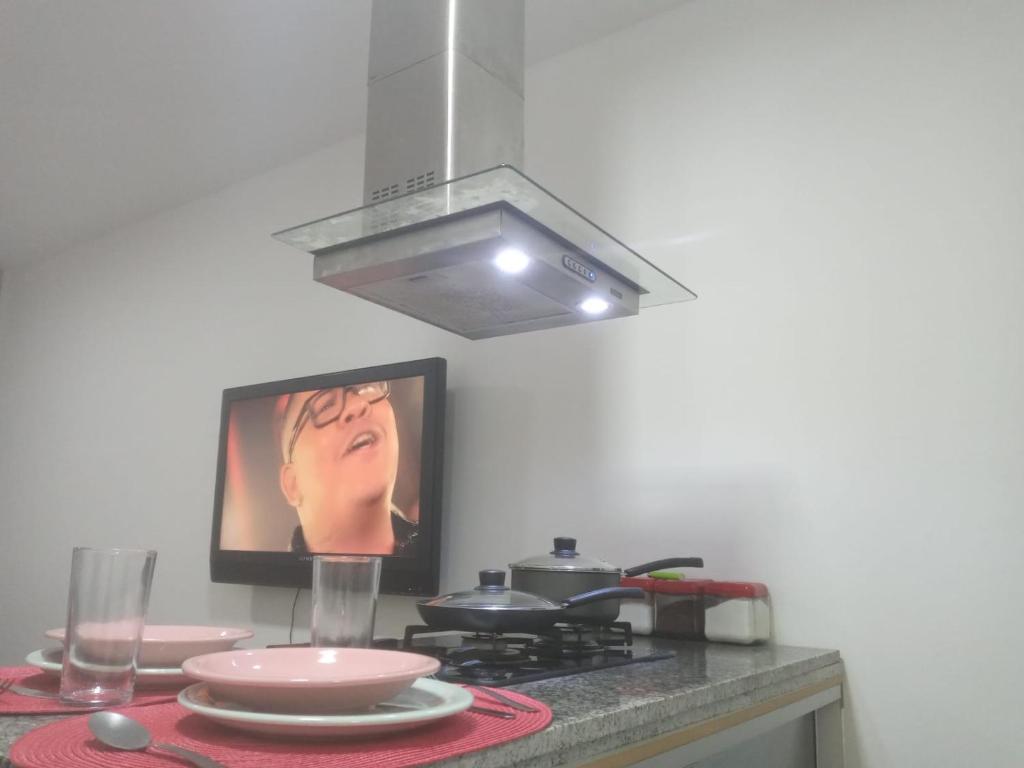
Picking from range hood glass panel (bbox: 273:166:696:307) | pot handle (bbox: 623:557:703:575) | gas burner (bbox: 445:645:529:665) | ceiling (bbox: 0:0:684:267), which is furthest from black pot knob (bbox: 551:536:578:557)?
ceiling (bbox: 0:0:684:267)

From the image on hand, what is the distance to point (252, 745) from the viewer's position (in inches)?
25.8

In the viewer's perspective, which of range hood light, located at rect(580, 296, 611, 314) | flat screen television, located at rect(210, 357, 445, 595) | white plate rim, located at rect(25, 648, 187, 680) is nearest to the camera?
white plate rim, located at rect(25, 648, 187, 680)

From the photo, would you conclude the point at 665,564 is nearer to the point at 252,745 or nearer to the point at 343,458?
the point at 252,745

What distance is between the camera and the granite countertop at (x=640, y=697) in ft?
2.40

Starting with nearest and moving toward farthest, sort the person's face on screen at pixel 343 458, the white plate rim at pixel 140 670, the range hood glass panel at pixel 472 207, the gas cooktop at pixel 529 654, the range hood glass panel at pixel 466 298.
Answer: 1. the white plate rim at pixel 140 670
2. the gas cooktop at pixel 529 654
3. the range hood glass panel at pixel 472 207
4. the range hood glass panel at pixel 466 298
5. the person's face on screen at pixel 343 458

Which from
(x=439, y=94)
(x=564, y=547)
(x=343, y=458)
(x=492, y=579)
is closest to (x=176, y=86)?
(x=343, y=458)

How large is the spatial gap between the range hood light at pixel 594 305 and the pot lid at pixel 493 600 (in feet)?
1.85

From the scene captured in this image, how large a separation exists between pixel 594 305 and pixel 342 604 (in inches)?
32.4

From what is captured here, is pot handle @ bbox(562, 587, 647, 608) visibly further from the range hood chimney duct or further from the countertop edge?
the range hood chimney duct

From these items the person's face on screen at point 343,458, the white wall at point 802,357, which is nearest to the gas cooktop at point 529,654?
the white wall at point 802,357

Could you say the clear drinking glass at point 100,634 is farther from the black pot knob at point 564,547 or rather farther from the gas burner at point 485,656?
the black pot knob at point 564,547

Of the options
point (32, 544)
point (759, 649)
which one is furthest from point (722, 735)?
point (32, 544)

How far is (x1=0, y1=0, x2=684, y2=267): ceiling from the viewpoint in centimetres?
231

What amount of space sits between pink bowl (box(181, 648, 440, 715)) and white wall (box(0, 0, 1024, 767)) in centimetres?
120
